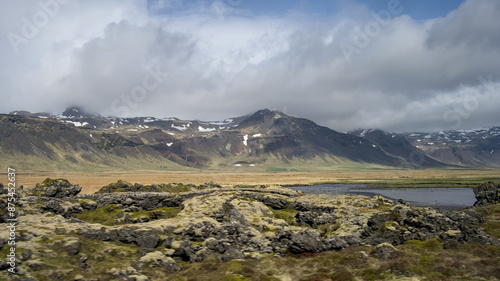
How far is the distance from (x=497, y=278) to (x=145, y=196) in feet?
180

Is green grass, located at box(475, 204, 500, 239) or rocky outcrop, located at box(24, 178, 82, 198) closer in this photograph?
green grass, located at box(475, 204, 500, 239)

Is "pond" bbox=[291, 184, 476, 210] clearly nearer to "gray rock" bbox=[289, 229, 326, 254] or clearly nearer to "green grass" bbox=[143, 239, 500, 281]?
"green grass" bbox=[143, 239, 500, 281]

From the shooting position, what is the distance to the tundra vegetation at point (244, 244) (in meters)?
32.0

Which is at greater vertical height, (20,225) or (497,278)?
(20,225)

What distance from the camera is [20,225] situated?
121 feet

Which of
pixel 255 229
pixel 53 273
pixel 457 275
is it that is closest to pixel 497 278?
pixel 457 275

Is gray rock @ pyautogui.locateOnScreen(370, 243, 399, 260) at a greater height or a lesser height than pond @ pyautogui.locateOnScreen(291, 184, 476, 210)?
greater

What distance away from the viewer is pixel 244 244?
41719 millimetres

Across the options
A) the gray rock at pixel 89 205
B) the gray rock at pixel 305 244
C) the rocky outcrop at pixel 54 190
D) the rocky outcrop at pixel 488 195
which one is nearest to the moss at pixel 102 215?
the gray rock at pixel 89 205

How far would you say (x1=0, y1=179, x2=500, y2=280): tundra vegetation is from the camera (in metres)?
32.0

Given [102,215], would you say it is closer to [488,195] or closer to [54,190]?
[54,190]

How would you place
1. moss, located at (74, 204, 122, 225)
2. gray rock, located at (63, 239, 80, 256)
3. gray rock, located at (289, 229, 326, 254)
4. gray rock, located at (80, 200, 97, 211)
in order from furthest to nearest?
gray rock, located at (80, 200, 97, 211) < moss, located at (74, 204, 122, 225) < gray rock, located at (289, 229, 326, 254) < gray rock, located at (63, 239, 80, 256)

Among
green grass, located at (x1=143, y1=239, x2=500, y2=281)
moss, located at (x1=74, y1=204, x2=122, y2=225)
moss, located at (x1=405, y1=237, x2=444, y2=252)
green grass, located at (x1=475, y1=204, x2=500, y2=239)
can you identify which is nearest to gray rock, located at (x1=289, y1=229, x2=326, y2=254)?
green grass, located at (x1=143, y1=239, x2=500, y2=281)

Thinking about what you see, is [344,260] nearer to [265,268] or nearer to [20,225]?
[265,268]
